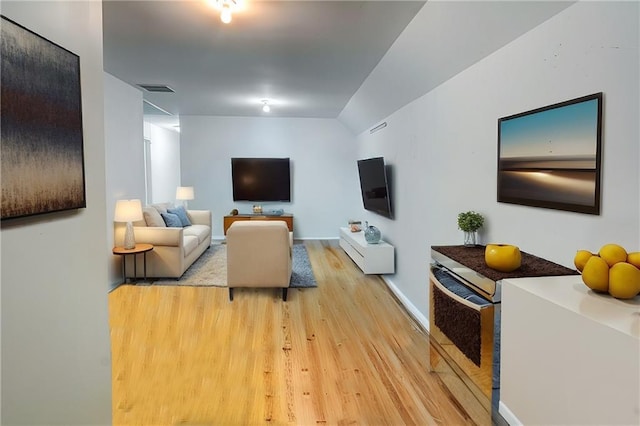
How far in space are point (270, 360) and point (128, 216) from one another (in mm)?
2656

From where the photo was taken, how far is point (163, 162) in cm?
916

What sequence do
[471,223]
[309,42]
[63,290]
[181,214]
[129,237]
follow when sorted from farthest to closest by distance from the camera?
1. [181,214]
2. [129,237]
3. [309,42]
4. [471,223]
5. [63,290]

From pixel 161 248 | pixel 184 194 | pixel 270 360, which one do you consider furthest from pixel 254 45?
pixel 184 194

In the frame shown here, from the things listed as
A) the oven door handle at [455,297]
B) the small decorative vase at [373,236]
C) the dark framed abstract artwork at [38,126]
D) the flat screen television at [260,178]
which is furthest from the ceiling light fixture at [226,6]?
the flat screen television at [260,178]

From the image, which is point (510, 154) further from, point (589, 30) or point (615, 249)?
point (615, 249)

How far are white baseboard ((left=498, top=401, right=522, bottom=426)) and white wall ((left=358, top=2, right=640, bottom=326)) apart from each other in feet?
2.50

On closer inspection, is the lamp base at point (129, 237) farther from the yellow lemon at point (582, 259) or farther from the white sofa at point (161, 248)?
the yellow lemon at point (582, 259)

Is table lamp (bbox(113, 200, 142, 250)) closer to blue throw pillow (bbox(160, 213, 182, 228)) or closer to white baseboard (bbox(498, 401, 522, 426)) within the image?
blue throw pillow (bbox(160, 213, 182, 228))

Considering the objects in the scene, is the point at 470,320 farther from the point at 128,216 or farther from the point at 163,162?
the point at 163,162

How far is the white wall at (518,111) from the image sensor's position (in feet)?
4.78

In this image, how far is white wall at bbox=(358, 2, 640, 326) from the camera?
4.78 feet

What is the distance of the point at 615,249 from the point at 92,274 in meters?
1.86

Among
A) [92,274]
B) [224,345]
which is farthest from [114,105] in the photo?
[92,274]

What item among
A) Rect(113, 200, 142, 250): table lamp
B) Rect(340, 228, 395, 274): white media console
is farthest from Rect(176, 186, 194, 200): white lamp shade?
Rect(340, 228, 395, 274): white media console
